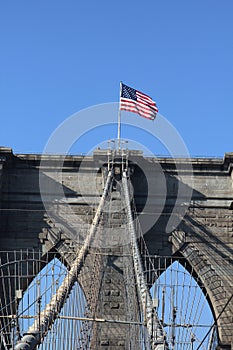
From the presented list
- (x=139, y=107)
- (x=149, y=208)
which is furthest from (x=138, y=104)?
(x=149, y=208)

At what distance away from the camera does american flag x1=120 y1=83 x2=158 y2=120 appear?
3650cm

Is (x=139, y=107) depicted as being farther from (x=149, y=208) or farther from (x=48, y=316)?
(x=48, y=316)

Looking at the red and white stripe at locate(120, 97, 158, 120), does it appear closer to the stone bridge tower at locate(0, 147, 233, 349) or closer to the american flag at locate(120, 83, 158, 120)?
the american flag at locate(120, 83, 158, 120)

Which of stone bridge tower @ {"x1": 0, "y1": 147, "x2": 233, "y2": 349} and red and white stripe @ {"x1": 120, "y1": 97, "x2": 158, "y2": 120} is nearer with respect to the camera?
stone bridge tower @ {"x1": 0, "y1": 147, "x2": 233, "y2": 349}

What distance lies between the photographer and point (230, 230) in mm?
34562

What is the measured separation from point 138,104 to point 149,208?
4.37 meters

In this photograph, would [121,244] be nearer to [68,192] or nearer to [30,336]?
[68,192]

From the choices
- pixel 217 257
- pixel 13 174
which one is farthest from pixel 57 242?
pixel 217 257

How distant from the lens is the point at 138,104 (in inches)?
1451

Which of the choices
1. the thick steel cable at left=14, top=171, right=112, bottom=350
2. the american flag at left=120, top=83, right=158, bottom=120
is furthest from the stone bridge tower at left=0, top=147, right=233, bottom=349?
the thick steel cable at left=14, top=171, right=112, bottom=350

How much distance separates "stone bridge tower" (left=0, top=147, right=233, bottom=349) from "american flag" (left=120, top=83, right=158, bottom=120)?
1.84 meters

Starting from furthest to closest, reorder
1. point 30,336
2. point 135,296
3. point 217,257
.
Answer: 1. point 217,257
2. point 135,296
3. point 30,336

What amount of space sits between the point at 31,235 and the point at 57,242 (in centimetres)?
103

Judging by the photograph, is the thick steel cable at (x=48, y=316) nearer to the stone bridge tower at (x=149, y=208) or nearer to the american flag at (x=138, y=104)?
the stone bridge tower at (x=149, y=208)
